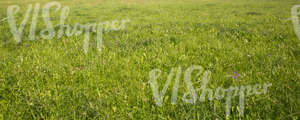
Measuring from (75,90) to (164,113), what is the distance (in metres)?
1.73

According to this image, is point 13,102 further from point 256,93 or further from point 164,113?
point 256,93

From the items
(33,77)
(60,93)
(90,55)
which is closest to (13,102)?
(60,93)

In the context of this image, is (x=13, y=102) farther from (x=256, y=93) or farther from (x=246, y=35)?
(x=246, y=35)

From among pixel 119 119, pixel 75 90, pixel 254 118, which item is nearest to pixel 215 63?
pixel 254 118

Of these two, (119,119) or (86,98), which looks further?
(86,98)

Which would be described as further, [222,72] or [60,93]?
[222,72]

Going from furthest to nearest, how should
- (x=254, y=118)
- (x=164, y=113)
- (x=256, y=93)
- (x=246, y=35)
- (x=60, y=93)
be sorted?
(x=246, y=35)
(x=60, y=93)
(x=256, y=93)
(x=164, y=113)
(x=254, y=118)

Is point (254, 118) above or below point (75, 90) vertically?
below

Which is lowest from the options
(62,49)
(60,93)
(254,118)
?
(254,118)

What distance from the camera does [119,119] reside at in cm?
278

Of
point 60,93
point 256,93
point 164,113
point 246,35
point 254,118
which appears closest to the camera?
point 254,118

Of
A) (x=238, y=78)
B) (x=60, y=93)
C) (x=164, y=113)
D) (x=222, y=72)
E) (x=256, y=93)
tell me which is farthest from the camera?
(x=222, y=72)

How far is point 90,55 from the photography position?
215 inches

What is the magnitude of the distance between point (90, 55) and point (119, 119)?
10.2 ft
